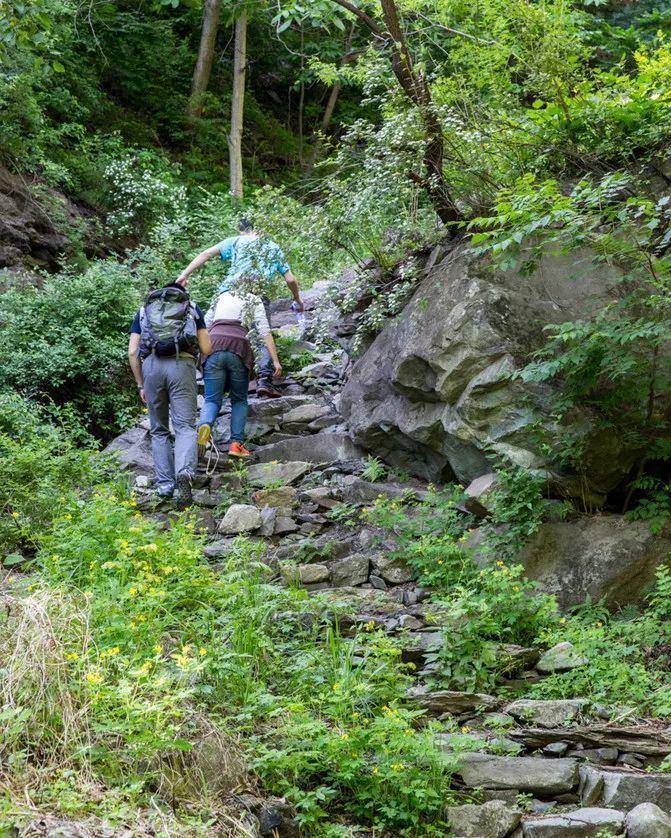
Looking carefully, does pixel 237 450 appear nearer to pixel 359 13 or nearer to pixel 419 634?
pixel 419 634

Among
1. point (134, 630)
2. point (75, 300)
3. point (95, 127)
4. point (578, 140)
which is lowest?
point (134, 630)

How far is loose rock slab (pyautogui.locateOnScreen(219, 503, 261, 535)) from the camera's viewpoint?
7491mm

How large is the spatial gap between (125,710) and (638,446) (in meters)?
4.84

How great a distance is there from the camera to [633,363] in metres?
6.41

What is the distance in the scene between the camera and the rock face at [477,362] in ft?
23.4

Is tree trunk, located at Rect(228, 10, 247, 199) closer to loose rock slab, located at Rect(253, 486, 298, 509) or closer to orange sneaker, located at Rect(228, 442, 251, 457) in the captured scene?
orange sneaker, located at Rect(228, 442, 251, 457)

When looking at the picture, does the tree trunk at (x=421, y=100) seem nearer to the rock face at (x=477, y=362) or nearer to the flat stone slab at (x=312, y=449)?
the rock face at (x=477, y=362)

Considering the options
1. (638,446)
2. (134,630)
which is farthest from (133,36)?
(134,630)

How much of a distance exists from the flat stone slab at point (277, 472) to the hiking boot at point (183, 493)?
0.81 metres

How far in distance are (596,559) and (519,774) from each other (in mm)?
2712

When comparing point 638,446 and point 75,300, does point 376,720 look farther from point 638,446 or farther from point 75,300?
point 75,300

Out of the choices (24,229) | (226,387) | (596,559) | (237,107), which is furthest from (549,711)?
(237,107)

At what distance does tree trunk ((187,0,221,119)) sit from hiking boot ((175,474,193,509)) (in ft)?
44.1

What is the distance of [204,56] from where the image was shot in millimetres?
18594
